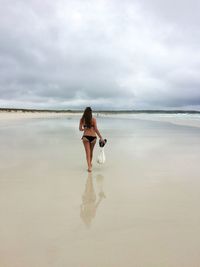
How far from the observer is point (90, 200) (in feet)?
19.1

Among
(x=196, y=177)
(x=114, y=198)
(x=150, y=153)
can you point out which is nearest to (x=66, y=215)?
(x=114, y=198)

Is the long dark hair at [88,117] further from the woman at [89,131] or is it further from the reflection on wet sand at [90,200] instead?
the reflection on wet sand at [90,200]

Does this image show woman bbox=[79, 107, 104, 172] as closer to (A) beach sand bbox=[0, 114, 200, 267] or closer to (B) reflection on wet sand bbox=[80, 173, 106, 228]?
(A) beach sand bbox=[0, 114, 200, 267]

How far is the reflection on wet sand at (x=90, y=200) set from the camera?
16.0 ft

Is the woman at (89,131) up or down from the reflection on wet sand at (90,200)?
up

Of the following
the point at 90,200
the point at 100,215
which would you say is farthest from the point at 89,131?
the point at 100,215

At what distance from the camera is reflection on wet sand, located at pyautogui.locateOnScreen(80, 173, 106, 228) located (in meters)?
4.89

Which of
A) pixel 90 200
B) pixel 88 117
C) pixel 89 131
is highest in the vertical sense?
pixel 88 117

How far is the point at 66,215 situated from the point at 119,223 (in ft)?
2.78

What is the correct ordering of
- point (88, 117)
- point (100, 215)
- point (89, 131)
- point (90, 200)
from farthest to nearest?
point (89, 131), point (88, 117), point (90, 200), point (100, 215)

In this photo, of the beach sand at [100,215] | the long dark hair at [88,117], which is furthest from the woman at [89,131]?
the beach sand at [100,215]

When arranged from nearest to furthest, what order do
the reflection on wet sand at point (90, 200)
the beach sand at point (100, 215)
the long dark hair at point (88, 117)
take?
the beach sand at point (100, 215)
the reflection on wet sand at point (90, 200)
the long dark hair at point (88, 117)

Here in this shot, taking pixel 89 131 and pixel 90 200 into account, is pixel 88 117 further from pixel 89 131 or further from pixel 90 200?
pixel 90 200

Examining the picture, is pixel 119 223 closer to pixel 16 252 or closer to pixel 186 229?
pixel 186 229
